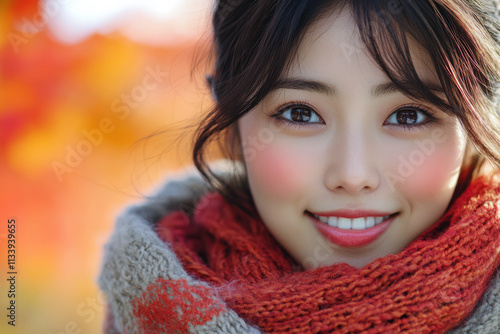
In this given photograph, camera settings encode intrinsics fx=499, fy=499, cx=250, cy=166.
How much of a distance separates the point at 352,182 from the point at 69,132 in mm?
1867

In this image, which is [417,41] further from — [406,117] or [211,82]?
[211,82]

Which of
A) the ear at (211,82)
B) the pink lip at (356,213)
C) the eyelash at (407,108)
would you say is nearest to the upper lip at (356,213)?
the pink lip at (356,213)

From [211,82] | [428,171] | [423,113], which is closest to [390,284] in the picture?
[428,171]

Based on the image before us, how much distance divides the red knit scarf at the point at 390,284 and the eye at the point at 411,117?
199 mm

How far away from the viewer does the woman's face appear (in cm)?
92

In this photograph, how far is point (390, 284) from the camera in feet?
3.01

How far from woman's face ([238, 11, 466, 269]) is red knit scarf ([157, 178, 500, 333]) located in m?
0.07

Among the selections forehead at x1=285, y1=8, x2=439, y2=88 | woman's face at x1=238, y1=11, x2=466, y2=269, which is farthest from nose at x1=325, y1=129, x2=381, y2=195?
forehead at x1=285, y1=8, x2=439, y2=88

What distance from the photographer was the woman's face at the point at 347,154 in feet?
3.01

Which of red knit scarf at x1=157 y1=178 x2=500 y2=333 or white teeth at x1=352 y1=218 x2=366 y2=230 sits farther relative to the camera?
white teeth at x1=352 y1=218 x2=366 y2=230

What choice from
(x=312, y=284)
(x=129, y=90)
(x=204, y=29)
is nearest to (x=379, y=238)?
(x=312, y=284)

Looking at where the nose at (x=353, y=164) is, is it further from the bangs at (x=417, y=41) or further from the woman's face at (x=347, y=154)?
the bangs at (x=417, y=41)

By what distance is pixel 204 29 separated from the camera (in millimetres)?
1250
